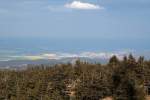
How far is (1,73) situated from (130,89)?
179 feet

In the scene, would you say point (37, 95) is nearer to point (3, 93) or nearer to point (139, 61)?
point (3, 93)

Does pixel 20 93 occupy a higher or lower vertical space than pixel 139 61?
lower

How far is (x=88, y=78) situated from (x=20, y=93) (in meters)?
17.4

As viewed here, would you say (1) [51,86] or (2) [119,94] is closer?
(2) [119,94]

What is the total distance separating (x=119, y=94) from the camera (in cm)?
11038

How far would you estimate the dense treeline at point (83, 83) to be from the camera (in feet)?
360

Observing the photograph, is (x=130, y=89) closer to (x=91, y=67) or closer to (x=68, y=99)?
(x=68, y=99)

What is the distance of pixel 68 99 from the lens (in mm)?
120625

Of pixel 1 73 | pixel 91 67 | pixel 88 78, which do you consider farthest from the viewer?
pixel 1 73

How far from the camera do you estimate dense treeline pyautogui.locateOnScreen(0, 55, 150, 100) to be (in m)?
110

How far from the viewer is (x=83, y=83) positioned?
123 metres

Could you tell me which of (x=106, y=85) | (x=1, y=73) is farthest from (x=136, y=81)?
(x=1, y=73)

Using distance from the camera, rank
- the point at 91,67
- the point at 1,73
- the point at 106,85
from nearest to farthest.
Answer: the point at 106,85
the point at 91,67
the point at 1,73

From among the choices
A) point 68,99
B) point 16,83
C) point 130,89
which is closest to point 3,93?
point 16,83
